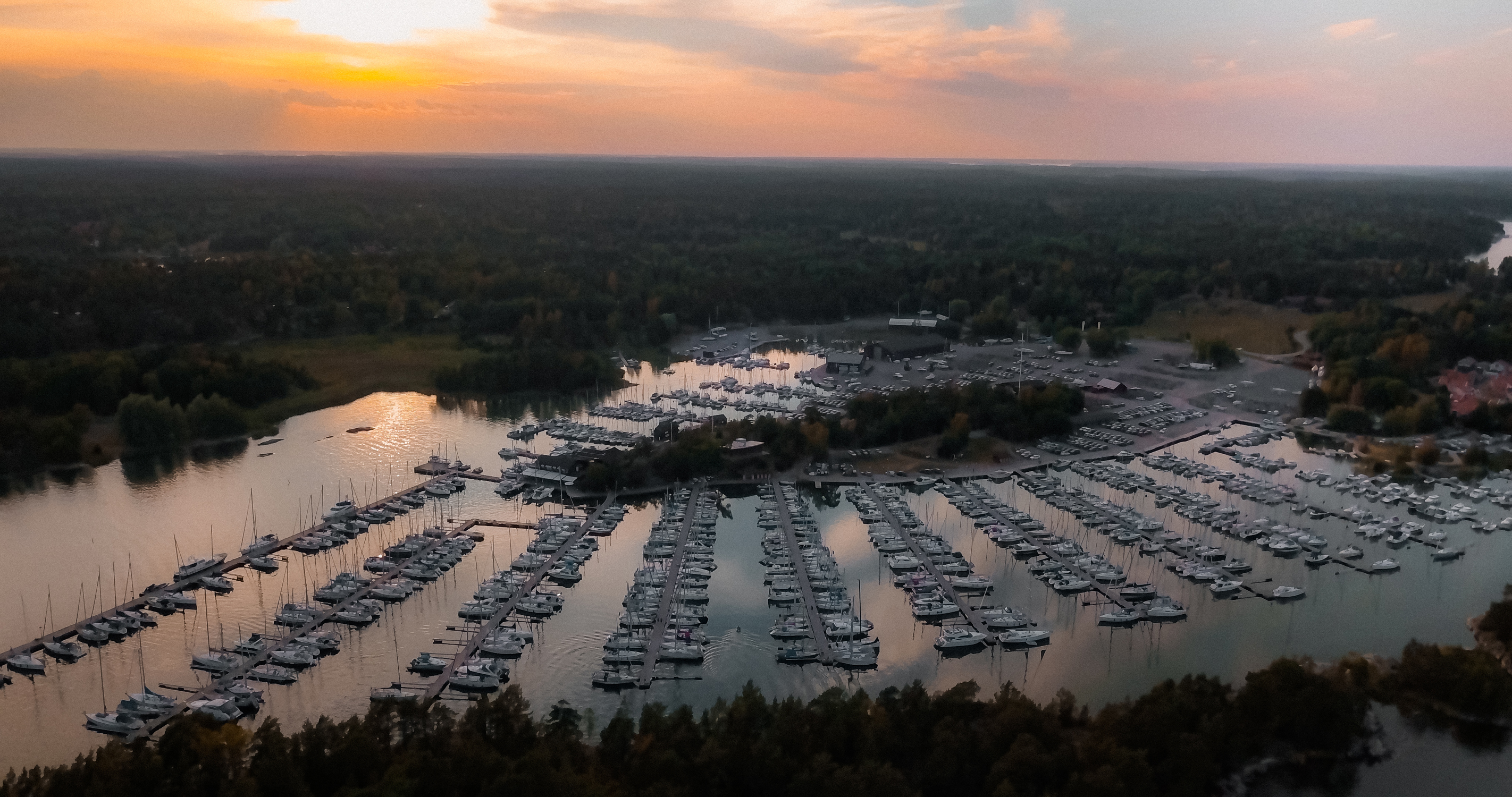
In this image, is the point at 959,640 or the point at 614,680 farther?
the point at 959,640

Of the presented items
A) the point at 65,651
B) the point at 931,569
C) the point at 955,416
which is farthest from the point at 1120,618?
the point at 65,651

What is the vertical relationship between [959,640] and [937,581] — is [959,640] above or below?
below

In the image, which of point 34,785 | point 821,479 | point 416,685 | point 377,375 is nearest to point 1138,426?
point 821,479

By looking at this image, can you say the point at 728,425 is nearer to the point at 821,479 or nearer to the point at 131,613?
the point at 821,479

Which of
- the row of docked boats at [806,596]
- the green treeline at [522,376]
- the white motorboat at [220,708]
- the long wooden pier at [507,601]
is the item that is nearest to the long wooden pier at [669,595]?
the row of docked boats at [806,596]

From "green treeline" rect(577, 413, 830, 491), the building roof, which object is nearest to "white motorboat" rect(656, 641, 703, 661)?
"green treeline" rect(577, 413, 830, 491)

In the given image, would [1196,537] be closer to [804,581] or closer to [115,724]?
[804,581]

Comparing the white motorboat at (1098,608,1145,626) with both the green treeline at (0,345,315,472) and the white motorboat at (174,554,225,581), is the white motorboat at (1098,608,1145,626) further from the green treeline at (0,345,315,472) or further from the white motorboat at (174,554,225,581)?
the green treeline at (0,345,315,472)
